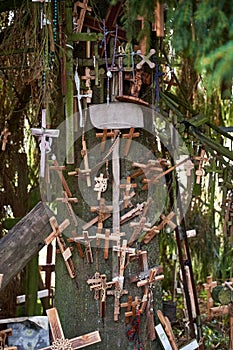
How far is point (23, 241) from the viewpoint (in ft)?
14.3

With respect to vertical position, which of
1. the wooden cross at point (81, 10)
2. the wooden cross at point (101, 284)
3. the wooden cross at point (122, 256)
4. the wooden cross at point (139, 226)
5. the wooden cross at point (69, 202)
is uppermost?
the wooden cross at point (81, 10)

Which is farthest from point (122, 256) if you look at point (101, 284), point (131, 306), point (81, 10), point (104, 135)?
point (81, 10)

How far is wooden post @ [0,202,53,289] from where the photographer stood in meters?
4.34

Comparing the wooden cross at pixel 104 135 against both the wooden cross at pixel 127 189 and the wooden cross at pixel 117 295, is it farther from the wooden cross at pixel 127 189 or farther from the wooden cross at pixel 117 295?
the wooden cross at pixel 117 295

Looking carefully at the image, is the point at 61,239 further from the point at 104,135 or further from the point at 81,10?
the point at 81,10

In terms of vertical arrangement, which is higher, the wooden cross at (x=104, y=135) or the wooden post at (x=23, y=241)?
the wooden cross at (x=104, y=135)

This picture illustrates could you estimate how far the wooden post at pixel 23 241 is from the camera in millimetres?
4344

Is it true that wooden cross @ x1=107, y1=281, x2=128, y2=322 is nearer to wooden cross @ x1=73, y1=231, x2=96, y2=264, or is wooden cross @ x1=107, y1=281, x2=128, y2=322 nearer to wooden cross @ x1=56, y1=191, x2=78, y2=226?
wooden cross @ x1=73, y1=231, x2=96, y2=264

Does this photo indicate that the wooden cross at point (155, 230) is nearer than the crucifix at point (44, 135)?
No

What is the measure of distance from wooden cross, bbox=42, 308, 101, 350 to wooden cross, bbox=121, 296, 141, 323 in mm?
228

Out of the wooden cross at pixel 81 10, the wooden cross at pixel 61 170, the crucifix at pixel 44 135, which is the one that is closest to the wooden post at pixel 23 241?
the wooden cross at pixel 61 170

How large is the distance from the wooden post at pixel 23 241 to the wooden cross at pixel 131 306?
659mm

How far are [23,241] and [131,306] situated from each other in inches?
31.1

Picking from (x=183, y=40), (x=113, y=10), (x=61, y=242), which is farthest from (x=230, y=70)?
(x=61, y=242)
